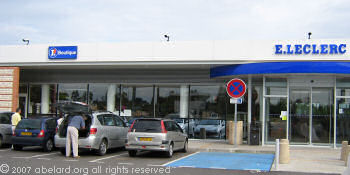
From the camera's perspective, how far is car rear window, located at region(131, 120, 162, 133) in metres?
14.1

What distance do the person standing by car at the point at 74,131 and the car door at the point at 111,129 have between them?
3.66 feet

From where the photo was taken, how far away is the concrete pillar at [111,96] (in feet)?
76.4

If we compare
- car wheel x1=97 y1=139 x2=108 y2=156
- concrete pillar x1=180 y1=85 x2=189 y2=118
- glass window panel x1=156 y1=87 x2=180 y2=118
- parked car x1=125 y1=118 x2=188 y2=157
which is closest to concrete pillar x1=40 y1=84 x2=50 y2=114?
glass window panel x1=156 y1=87 x2=180 y2=118

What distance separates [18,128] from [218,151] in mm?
7891

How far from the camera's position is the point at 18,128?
15.5 m

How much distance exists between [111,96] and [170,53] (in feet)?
17.2

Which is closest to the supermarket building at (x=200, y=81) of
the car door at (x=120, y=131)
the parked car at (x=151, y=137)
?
the car door at (x=120, y=131)

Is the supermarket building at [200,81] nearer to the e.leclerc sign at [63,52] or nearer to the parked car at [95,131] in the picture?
the e.leclerc sign at [63,52]

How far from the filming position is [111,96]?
2333 centimetres

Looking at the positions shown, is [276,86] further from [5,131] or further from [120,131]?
[5,131]

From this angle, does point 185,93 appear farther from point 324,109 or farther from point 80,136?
point 80,136

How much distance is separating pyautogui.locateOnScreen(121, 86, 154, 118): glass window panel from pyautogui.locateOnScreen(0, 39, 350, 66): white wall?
284cm

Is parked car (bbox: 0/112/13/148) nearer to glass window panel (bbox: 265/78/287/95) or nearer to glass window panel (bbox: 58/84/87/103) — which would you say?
glass window panel (bbox: 58/84/87/103)

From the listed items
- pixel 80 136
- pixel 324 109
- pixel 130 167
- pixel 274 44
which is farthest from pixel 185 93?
pixel 130 167
